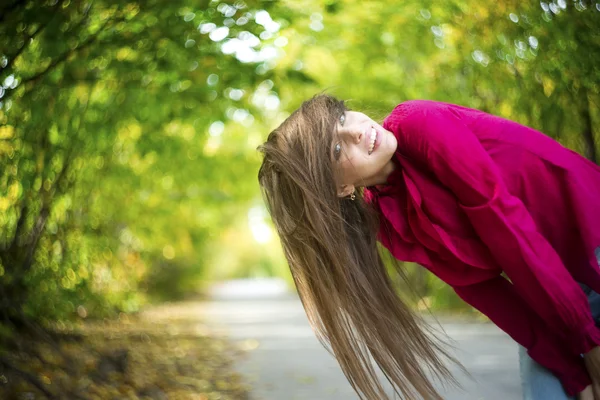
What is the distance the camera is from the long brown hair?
243 cm

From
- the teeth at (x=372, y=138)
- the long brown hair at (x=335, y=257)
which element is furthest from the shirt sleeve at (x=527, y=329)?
Result: the teeth at (x=372, y=138)

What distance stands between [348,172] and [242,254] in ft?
155

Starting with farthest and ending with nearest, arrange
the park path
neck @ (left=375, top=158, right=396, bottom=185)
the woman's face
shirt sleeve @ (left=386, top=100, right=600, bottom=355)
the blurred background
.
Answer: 1. the park path
2. the blurred background
3. neck @ (left=375, top=158, right=396, bottom=185)
4. the woman's face
5. shirt sleeve @ (left=386, top=100, right=600, bottom=355)

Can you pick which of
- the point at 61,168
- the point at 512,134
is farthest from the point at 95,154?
the point at 512,134

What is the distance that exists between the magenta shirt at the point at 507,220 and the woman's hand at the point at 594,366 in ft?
0.08

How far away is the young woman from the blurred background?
513 millimetres

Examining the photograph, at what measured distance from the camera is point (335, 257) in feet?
8.21

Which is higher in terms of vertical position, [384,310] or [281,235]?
[281,235]

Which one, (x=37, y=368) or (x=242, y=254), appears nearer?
(x=37, y=368)

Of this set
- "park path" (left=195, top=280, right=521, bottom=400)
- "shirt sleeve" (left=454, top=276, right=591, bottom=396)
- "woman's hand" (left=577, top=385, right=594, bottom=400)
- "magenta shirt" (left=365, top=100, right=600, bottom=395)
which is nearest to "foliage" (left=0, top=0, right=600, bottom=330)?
"magenta shirt" (left=365, top=100, right=600, bottom=395)

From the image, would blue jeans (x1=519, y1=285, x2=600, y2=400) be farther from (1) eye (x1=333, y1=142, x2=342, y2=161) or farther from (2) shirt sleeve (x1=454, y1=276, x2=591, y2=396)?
(1) eye (x1=333, y1=142, x2=342, y2=161)

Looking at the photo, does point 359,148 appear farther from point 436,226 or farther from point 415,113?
point 436,226

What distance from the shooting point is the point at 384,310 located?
260cm

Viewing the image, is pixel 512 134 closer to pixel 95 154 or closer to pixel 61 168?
pixel 61 168
